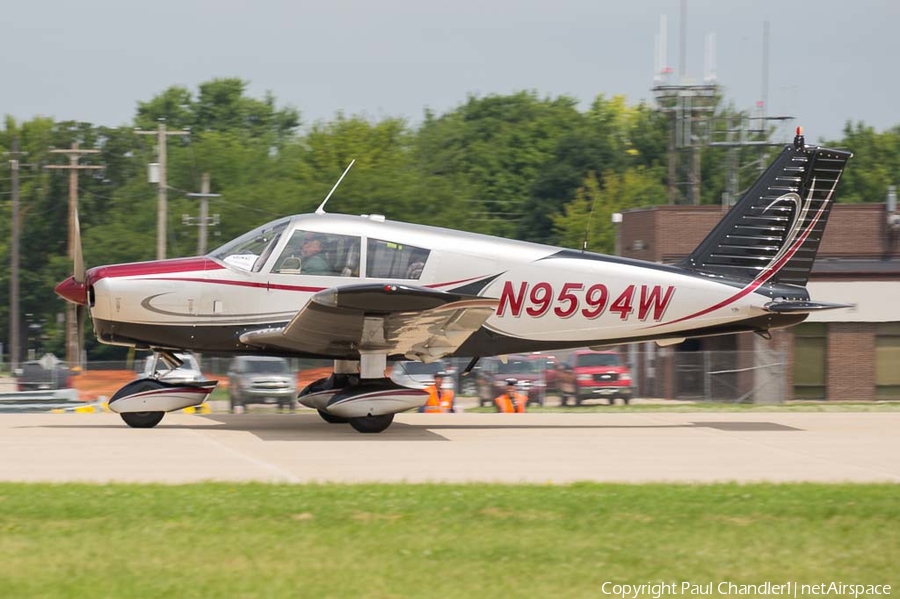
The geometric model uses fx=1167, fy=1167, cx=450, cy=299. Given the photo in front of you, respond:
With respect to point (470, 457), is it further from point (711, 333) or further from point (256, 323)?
point (711, 333)

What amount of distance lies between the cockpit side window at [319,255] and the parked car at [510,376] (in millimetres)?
10719

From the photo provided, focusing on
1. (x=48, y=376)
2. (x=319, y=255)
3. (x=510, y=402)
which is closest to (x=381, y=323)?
(x=319, y=255)

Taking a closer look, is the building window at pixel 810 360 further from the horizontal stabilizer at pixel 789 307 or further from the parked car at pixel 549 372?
the horizontal stabilizer at pixel 789 307

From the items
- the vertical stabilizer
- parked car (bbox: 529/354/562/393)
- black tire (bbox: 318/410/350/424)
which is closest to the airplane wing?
black tire (bbox: 318/410/350/424)

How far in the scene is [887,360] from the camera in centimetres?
3064

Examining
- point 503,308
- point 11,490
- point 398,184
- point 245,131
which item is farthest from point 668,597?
point 245,131

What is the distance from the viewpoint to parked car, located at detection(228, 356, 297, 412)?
2425 centimetres

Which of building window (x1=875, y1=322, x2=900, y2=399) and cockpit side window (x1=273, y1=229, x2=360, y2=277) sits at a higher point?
cockpit side window (x1=273, y1=229, x2=360, y2=277)

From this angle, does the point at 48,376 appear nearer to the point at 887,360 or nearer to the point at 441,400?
the point at 441,400

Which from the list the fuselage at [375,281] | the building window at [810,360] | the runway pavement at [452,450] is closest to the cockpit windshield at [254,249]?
the fuselage at [375,281]

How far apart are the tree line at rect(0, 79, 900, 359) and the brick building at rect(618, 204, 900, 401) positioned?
13.1m

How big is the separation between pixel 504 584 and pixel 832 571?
78.8 inches

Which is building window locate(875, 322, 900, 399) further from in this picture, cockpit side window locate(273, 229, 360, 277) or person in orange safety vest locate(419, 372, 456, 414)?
cockpit side window locate(273, 229, 360, 277)

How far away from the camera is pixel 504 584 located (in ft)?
21.5
